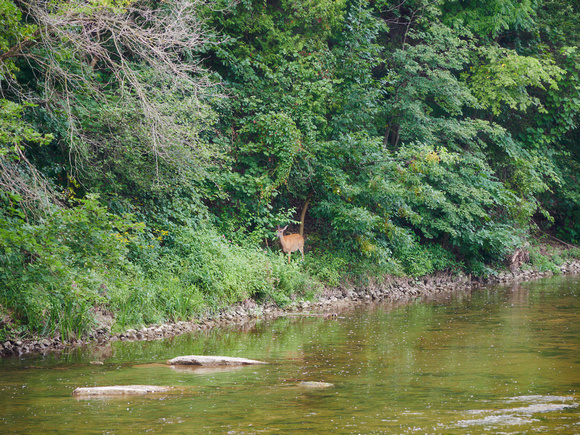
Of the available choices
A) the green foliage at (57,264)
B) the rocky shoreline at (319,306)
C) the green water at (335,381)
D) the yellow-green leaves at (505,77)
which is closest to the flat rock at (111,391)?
the green water at (335,381)

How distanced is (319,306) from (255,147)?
13.8ft

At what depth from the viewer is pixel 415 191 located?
16812mm

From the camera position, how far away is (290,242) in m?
16.2

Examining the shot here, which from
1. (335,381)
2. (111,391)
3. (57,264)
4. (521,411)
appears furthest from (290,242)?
(521,411)

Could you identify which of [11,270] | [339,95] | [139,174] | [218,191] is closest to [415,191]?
[339,95]

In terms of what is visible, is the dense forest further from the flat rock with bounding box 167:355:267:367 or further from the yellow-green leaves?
the flat rock with bounding box 167:355:267:367

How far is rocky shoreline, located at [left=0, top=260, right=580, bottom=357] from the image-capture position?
10.2 m

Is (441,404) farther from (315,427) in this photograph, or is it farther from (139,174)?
(139,174)

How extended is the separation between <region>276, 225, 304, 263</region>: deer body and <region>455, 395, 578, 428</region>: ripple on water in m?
9.44

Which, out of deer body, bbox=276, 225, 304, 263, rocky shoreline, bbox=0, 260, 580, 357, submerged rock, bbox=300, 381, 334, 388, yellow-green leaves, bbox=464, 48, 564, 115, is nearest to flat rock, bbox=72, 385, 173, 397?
submerged rock, bbox=300, 381, 334, 388

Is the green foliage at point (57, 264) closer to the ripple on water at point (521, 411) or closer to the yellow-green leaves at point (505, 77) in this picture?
the ripple on water at point (521, 411)

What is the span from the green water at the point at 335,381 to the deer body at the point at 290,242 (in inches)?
134

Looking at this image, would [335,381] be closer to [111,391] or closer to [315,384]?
[315,384]

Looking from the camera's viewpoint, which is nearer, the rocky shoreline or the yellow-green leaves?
the rocky shoreline
